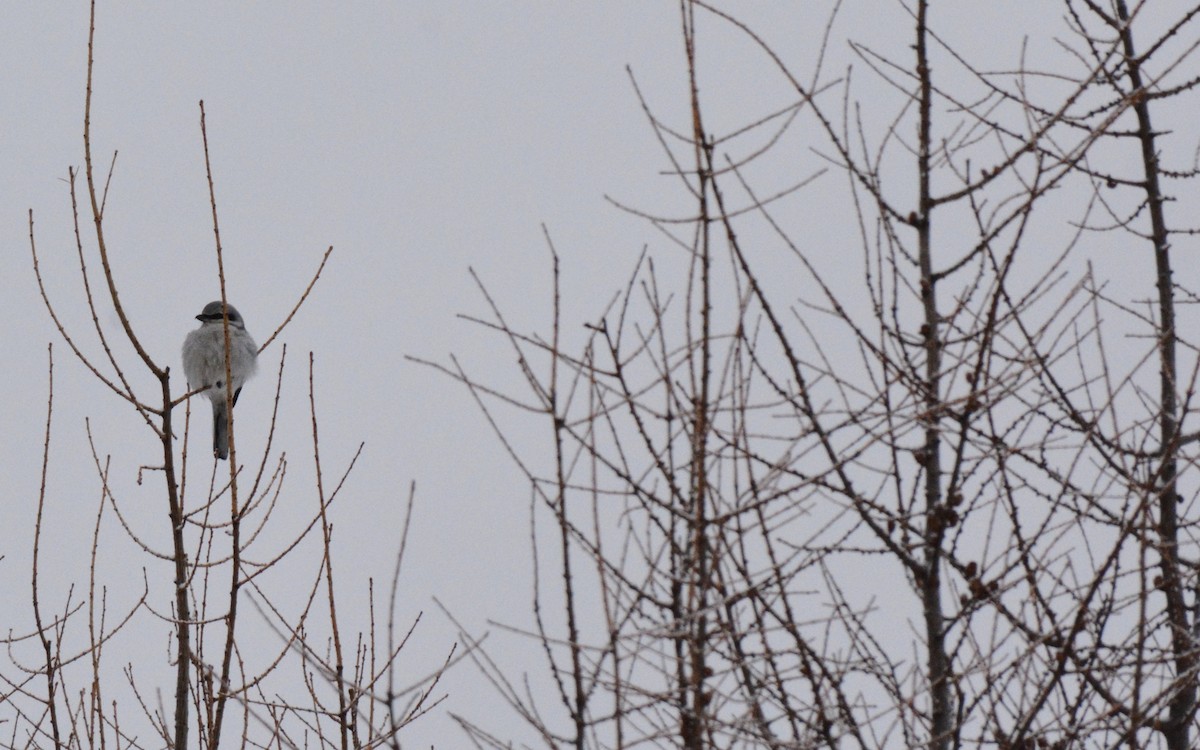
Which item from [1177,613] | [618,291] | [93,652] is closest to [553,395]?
[618,291]

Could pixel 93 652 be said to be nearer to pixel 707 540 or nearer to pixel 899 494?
pixel 707 540

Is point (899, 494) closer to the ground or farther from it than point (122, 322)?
closer to the ground

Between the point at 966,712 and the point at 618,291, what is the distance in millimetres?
1229

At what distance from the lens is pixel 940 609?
3104mm

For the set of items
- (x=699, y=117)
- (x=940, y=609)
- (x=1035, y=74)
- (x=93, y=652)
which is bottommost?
(x=940, y=609)

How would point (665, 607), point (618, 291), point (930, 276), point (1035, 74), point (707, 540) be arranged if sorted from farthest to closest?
point (1035, 74) < point (930, 276) < point (618, 291) < point (665, 607) < point (707, 540)

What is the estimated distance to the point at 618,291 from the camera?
9.97 ft

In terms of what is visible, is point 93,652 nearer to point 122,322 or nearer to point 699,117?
point 122,322

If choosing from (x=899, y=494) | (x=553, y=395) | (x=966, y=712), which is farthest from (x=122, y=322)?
(x=966, y=712)

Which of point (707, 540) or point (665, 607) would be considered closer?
point (707, 540)

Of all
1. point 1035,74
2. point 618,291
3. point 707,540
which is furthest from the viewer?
point 1035,74

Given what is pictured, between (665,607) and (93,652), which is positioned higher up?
(93,652)

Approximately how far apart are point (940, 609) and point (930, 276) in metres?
0.91

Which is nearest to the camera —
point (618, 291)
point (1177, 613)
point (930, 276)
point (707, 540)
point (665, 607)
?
point (707, 540)
